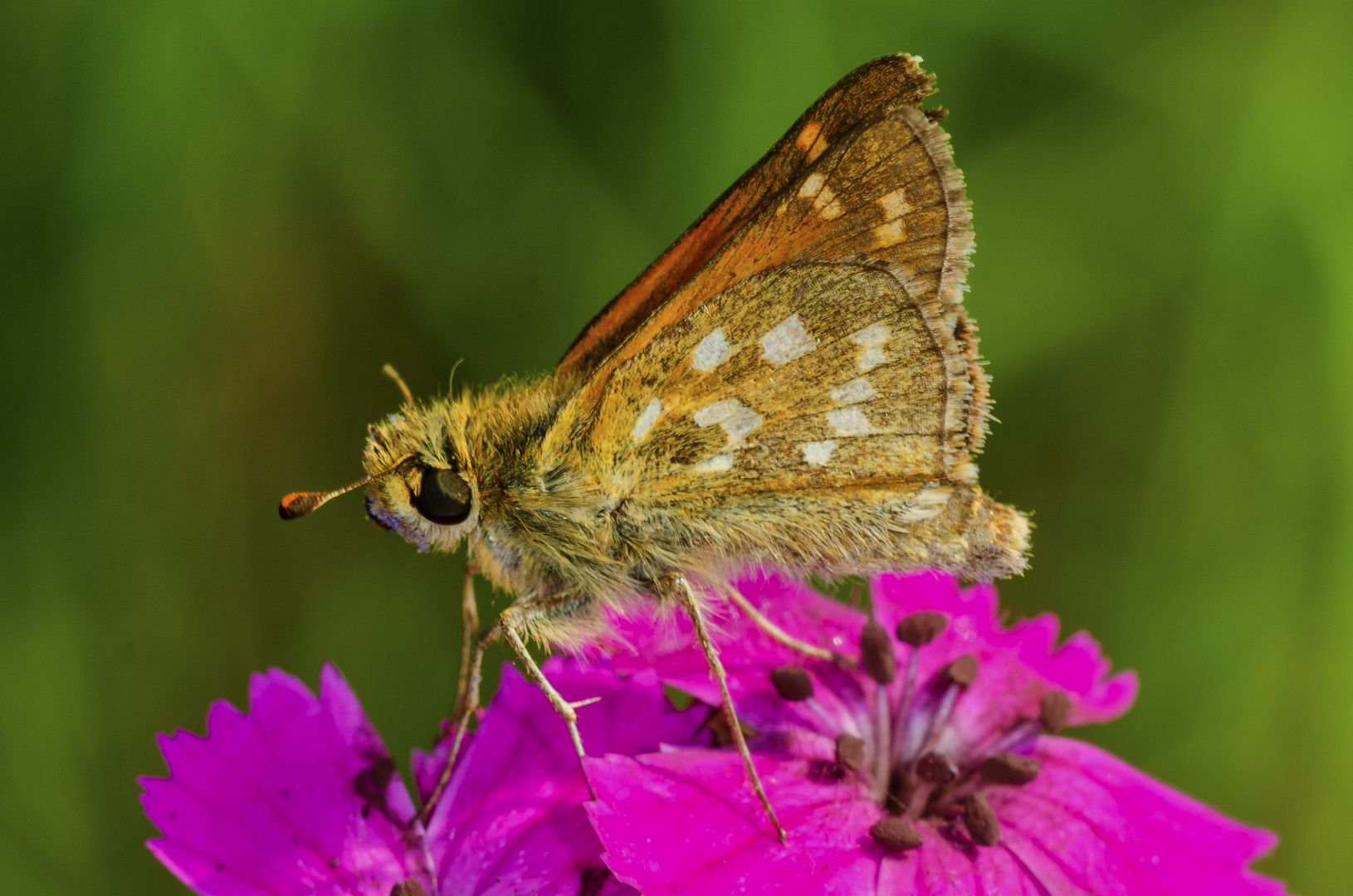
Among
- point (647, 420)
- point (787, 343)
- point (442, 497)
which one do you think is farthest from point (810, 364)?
point (442, 497)

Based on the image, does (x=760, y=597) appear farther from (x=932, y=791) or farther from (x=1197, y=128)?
(x=1197, y=128)

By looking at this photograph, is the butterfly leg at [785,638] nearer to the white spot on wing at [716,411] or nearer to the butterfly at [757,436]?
the butterfly at [757,436]

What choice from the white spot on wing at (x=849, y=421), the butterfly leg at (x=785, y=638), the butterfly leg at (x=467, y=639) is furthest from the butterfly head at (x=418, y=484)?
the white spot on wing at (x=849, y=421)

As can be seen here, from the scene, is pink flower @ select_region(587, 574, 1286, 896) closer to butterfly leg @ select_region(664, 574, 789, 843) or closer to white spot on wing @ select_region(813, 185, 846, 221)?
butterfly leg @ select_region(664, 574, 789, 843)

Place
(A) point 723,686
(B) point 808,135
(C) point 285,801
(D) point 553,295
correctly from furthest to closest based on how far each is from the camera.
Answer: (D) point 553,295 → (B) point 808,135 → (C) point 285,801 → (A) point 723,686

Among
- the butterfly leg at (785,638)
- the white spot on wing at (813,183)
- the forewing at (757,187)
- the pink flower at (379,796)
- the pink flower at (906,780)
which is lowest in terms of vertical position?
the pink flower at (906,780)

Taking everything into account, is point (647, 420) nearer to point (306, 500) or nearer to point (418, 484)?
point (418, 484)

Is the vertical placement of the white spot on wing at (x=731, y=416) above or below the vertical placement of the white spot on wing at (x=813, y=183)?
below

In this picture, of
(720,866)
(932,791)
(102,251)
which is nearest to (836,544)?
(932,791)
